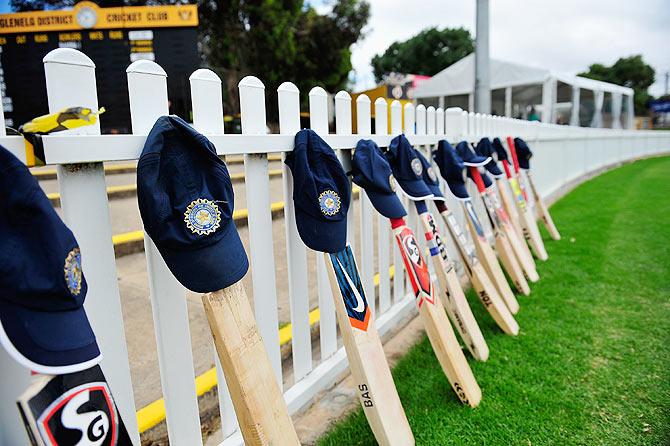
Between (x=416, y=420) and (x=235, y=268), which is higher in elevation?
(x=235, y=268)

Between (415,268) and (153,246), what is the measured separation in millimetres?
1172

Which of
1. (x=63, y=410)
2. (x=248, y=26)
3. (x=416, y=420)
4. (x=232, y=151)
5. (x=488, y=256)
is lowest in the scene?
(x=416, y=420)

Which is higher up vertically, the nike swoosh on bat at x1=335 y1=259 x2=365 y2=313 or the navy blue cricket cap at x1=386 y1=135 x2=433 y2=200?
the navy blue cricket cap at x1=386 y1=135 x2=433 y2=200

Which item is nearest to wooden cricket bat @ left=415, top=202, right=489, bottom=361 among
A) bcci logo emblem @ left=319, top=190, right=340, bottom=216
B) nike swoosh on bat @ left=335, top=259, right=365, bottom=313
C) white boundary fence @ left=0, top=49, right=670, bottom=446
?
white boundary fence @ left=0, top=49, right=670, bottom=446

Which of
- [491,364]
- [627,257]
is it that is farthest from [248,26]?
[491,364]

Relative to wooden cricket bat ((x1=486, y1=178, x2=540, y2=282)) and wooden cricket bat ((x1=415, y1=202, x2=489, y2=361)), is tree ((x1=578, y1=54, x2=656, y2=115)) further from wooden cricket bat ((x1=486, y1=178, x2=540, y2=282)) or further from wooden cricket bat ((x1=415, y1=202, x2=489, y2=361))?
wooden cricket bat ((x1=415, y1=202, x2=489, y2=361))

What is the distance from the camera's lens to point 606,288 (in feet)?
11.3

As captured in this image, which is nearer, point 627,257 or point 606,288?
point 606,288

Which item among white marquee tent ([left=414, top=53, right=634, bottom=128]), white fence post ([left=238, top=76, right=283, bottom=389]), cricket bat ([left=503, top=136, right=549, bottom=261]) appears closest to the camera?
white fence post ([left=238, top=76, right=283, bottom=389])

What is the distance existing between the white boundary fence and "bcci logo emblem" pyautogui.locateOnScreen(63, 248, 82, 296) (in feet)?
0.94

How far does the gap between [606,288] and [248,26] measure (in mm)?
16371

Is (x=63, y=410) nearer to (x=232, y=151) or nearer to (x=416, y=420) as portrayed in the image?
(x=232, y=151)

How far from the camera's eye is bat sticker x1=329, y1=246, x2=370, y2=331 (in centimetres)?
174

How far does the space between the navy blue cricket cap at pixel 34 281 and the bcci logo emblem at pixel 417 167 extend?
179 cm
